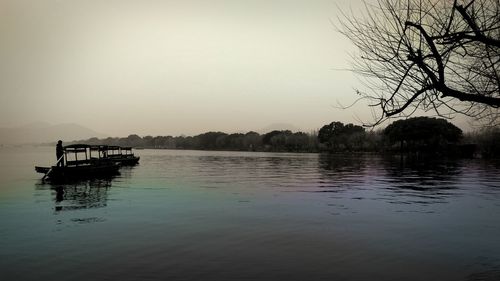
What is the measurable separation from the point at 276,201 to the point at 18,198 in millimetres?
17251

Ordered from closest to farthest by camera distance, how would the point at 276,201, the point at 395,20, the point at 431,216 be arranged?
the point at 395,20
the point at 431,216
the point at 276,201

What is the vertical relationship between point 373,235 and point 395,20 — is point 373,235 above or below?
below

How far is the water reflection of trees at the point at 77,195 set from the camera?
79.9ft

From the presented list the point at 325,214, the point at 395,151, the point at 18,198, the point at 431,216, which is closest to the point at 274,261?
the point at 325,214

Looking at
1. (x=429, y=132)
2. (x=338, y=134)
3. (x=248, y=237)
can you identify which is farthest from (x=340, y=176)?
(x=338, y=134)

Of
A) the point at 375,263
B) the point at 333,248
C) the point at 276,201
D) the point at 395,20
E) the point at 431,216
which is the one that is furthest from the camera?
the point at 276,201

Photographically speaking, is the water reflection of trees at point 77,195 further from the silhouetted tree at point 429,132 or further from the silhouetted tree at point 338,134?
the silhouetted tree at point 338,134

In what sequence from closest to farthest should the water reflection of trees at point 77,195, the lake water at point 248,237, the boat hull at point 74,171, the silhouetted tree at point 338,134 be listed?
1. the lake water at point 248,237
2. the water reflection of trees at point 77,195
3. the boat hull at point 74,171
4. the silhouetted tree at point 338,134

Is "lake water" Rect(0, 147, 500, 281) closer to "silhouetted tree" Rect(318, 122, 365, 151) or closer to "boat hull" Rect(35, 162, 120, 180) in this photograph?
"boat hull" Rect(35, 162, 120, 180)

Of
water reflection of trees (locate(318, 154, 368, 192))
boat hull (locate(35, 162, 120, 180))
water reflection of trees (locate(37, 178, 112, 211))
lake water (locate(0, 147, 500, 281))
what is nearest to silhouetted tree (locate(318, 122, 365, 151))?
water reflection of trees (locate(318, 154, 368, 192))

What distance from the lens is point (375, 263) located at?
1266cm

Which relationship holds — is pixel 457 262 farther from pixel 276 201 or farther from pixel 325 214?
pixel 276 201

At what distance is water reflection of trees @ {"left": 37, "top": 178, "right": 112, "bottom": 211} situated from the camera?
79.9ft

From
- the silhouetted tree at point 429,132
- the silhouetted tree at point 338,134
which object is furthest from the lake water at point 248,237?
the silhouetted tree at point 338,134
